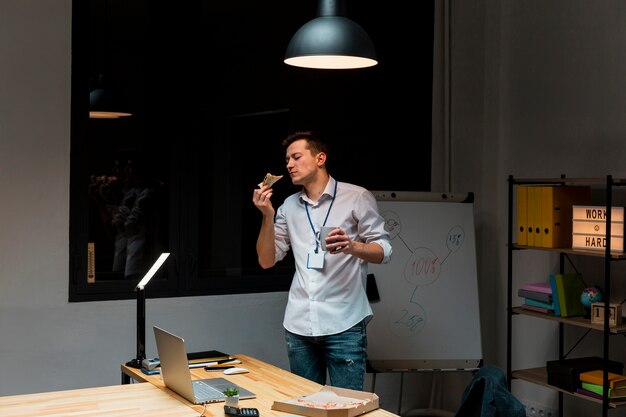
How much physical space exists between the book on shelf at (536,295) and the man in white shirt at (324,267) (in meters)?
1.22

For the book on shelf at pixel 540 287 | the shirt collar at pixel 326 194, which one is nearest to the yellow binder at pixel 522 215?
the book on shelf at pixel 540 287

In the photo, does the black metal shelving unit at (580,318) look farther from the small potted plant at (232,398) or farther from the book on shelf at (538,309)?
the small potted plant at (232,398)

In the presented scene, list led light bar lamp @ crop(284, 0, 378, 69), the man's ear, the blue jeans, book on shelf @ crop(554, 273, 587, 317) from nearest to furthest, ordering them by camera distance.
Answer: led light bar lamp @ crop(284, 0, 378, 69) < the blue jeans < the man's ear < book on shelf @ crop(554, 273, 587, 317)

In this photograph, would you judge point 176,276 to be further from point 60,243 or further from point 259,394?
point 259,394

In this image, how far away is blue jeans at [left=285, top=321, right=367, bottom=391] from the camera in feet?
12.5

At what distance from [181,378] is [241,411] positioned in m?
0.31

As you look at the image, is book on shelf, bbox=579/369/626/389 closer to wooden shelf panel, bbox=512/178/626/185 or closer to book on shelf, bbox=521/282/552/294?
book on shelf, bbox=521/282/552/294

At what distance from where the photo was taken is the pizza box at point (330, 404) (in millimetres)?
2670

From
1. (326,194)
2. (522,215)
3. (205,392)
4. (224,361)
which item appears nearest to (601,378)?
(522,215)

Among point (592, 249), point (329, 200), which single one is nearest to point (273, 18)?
point (329, 200)

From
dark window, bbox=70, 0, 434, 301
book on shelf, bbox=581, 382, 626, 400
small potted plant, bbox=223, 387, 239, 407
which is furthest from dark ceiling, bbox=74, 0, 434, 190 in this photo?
small potted plant, bbox=223, 387, 239, 407

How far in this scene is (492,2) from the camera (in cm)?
545

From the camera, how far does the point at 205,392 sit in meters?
2.99

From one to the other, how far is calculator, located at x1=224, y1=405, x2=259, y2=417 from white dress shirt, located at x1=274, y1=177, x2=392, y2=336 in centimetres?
110
